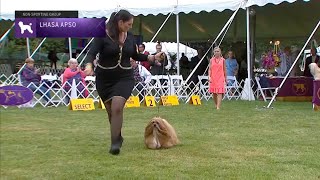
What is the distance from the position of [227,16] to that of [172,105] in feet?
20.8

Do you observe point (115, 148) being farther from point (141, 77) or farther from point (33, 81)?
point (141, 77)

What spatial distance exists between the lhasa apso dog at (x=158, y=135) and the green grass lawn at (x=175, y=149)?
4.4 inches

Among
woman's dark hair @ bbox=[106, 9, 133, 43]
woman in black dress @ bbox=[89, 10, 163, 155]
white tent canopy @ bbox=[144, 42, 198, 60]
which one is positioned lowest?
woman in black dress @ bbox=[89, 10, 163, 155]

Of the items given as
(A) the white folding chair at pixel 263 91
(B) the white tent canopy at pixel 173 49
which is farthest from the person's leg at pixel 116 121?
(B) the white tent canopy at pixel 173 49

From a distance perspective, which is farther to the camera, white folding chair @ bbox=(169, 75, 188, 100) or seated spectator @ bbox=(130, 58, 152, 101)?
white folding chair @ bbox=(169, 75, 188, 100)

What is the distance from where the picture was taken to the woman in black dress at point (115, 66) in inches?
231

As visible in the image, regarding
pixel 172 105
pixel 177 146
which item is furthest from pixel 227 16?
pixel 177 146

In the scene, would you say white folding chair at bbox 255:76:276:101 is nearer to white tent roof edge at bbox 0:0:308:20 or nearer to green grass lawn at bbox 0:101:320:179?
A: white tent roof edge at bbox 0:0:308:20

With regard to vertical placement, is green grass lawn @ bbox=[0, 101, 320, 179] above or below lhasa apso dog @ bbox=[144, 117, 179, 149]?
below

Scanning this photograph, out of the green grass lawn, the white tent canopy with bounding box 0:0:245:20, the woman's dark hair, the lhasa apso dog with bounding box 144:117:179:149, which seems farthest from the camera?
the white tent canopy with bounding box 0:0:245:20

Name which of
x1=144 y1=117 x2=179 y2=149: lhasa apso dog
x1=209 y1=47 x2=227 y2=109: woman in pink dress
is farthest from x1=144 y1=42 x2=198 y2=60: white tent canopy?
x1=144 y1=117 x2=179 y2=149: lhasa apso dog

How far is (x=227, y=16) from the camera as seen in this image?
18.1m

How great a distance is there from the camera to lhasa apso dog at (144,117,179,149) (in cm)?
613

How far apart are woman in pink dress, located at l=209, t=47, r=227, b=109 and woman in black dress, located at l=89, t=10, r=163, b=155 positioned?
592 centimetres
